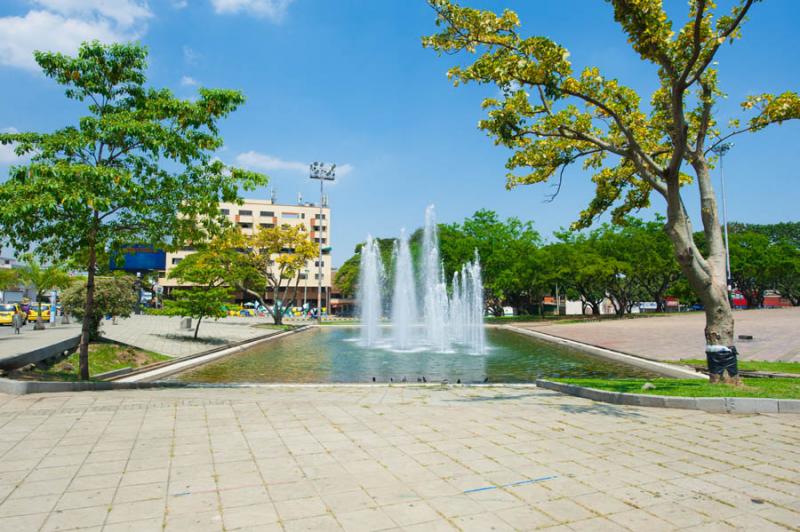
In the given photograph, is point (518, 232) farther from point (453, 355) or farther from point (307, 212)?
point (307, 212)

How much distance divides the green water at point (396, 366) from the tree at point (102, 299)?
4212 mm

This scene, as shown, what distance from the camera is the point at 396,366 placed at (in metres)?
16.1

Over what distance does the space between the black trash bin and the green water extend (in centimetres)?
413

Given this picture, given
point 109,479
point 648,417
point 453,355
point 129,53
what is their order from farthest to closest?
point 453,355
point 129,53
point 648,417
point 109,479

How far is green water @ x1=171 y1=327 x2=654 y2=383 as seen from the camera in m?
13.6

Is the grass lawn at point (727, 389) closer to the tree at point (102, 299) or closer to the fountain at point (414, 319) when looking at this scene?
the fountain at point (414, 319)

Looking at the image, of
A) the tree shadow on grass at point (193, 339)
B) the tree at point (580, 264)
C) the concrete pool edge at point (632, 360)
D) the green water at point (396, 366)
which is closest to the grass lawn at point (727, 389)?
the concrete pool edge at point (632, 360)

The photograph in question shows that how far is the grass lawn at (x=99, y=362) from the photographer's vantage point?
11.4 metres

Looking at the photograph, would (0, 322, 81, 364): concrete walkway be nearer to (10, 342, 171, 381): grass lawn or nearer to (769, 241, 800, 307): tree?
(10, 342, 171, 381): grass lawn

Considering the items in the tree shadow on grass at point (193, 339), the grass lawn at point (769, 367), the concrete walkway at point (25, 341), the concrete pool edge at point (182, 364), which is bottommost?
the concrete pool edge at point (182, 364)

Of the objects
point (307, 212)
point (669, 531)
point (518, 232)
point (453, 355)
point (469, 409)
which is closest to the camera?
point (669, 531)

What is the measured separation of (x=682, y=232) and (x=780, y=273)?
60025mm

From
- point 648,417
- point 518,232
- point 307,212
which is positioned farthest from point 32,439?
point 307,212

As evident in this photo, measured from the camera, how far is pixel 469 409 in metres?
7.79
